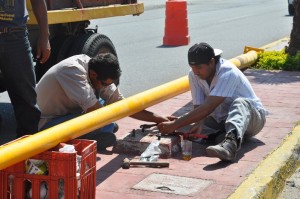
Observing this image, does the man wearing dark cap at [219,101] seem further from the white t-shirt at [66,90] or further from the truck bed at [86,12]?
the truck bed at [86,12]

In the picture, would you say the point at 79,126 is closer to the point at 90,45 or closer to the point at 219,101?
the point at 219,101

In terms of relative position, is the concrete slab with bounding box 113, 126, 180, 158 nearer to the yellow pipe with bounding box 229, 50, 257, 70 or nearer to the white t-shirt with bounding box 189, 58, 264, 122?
the white t-shirt with bounding box 189, 58, 264, 122

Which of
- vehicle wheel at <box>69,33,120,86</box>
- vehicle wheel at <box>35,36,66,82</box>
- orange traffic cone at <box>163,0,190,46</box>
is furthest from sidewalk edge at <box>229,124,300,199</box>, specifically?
orange traffic cone at <box>163,0,190,46</box>

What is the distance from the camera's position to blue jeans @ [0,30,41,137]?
531 centimetres

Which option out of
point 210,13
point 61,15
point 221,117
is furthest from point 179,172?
point 210,13

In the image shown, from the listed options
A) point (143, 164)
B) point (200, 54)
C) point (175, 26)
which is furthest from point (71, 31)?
point (175, 26)

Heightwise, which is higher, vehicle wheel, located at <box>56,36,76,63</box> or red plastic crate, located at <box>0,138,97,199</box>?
vehicle wheel, located at <box>56,36,76,63</box>

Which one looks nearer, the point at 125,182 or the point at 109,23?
the point at 125,182

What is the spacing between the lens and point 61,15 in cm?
714

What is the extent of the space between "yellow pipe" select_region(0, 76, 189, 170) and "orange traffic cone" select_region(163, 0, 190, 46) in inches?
311

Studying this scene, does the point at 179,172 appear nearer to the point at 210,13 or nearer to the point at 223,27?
the point at 223,27

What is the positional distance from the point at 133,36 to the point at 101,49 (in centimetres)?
885

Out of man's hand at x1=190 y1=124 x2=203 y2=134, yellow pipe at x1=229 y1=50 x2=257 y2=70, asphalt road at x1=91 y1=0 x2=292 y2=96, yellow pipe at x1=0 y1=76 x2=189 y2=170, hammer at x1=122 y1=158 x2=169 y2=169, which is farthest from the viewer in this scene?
asphalt road at x1=91 y1=0 x2=292 y2=96

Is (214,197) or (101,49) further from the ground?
(101,49)
